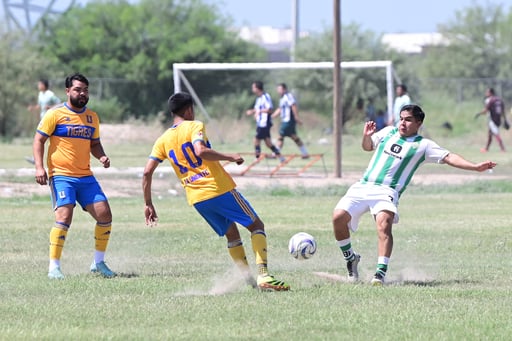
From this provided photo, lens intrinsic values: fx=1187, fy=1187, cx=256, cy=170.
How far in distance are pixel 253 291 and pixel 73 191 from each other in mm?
2194

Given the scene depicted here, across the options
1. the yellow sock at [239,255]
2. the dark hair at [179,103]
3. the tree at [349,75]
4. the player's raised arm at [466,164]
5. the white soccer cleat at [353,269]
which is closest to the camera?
the dark hair at [179,103]

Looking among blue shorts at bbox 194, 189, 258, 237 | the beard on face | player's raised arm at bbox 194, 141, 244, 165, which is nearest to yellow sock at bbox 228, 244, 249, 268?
blue shorts at bbox 194, 189, 258, 237

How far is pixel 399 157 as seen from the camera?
1069cm

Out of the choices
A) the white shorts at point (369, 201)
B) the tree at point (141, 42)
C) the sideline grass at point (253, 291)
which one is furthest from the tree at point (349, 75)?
the white shorts at point (369, 201)

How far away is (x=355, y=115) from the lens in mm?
45594

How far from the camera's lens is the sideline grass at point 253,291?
8.17 metres

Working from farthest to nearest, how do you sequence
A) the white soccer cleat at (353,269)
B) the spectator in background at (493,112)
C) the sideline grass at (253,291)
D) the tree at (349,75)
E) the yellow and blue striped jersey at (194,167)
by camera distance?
the tree at (349,75)
the spectator in background at (493,112)
the white soccer cleat at (353,269)
the yellow and blue striped jersey at (194,167)
the sideline grass at (253,291)

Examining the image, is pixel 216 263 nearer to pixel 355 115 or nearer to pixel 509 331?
pixel 509 331

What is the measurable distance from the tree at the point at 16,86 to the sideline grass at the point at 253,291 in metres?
25.3

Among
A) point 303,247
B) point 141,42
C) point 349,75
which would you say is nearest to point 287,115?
point 303,247

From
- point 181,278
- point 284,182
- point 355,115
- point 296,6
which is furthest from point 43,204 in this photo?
point 296,6

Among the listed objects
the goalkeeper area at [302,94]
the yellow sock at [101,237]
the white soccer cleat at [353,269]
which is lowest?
the goalkeeper area at [302,94]

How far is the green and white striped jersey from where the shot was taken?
10.7m

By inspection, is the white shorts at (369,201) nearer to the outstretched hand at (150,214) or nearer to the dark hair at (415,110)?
the dark hair at (415,110)
